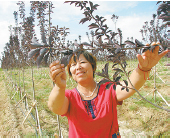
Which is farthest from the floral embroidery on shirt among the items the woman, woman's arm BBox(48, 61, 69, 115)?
woman's arm BBox(48, 61, 69, 115)

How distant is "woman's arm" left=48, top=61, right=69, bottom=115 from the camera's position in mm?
1028

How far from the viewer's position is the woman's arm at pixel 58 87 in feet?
3.37

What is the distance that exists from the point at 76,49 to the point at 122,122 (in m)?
4.12

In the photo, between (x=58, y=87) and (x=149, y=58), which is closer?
(x=149, y=58)

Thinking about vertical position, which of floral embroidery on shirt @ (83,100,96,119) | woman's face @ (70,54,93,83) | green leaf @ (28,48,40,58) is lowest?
floral embroidery on shirt @ (83,100,96,119)

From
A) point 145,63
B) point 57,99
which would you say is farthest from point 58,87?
point 145,63

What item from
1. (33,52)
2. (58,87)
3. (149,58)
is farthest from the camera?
(58,87)

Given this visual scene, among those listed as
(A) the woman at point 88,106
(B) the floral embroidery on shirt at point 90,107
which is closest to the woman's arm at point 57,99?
(A) the woman at point 88,106

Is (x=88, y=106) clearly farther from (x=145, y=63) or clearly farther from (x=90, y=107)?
(x=145, y=63)

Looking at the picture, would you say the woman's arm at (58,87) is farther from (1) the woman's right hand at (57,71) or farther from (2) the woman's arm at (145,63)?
(2) the woman's arm at (145,63)

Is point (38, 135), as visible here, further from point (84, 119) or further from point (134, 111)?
point (134, 111)

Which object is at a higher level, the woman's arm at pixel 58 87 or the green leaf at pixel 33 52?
the green leaf at pixel 33 52

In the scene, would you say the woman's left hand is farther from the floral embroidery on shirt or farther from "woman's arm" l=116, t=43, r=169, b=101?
the floral embroidery on shirt

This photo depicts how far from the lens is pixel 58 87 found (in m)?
1.16
